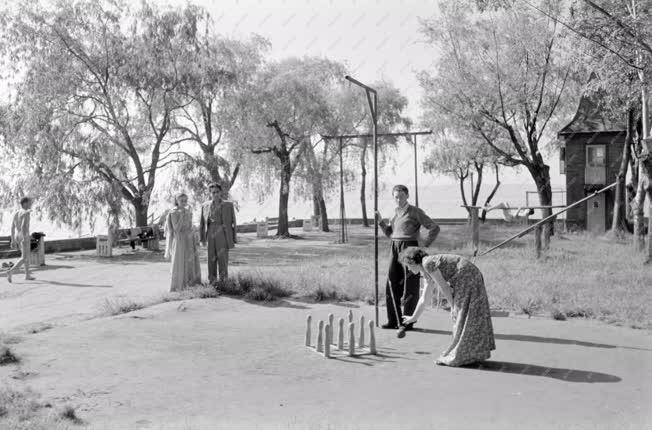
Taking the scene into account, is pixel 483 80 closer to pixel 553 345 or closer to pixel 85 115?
pixel 85 115

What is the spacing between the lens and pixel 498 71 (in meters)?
29.4

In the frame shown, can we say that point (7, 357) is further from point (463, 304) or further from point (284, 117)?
point (284, 117)

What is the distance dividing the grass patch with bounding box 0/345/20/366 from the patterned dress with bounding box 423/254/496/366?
491 cm

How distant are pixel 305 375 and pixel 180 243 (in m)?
7.61

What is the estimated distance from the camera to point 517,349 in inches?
364

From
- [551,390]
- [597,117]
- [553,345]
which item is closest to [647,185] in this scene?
[553,345]

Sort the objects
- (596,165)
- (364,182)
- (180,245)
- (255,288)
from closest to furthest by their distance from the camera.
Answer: (255,288), (180,245), (596,165), (364,182)

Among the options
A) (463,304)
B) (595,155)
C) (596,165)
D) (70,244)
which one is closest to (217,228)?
(463,304)

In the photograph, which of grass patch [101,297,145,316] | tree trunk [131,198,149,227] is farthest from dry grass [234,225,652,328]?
tree trunk [131,198,149,227]

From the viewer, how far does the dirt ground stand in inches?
245

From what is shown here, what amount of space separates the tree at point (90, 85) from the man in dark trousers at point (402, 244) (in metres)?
19.8

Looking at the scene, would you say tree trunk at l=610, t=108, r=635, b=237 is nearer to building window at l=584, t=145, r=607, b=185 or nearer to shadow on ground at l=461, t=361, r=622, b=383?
building window at l=584, t=145, r=607, b=185

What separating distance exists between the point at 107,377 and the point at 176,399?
1.27m

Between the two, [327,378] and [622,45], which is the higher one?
[622,45]
